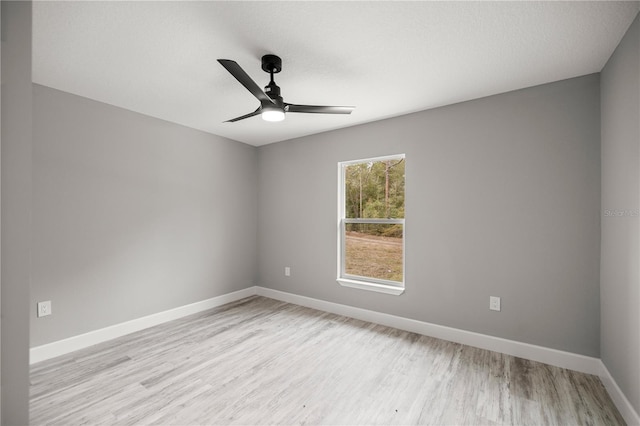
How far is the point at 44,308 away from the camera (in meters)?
2.56

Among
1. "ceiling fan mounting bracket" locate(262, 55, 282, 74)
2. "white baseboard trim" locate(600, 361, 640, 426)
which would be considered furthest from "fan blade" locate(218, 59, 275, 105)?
"white baseboard trim" locate(600, 361, 640, 426)

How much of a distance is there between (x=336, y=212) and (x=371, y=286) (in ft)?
3.47

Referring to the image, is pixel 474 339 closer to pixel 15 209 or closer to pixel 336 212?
pixel 336 212

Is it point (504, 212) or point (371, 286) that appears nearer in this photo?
point (504, 212)

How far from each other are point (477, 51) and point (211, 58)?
1.94 meters

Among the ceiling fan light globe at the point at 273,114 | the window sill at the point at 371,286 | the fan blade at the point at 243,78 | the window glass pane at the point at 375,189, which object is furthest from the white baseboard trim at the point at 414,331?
the fan blade at the point at 243,78

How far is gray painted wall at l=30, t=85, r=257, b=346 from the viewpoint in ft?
8.59

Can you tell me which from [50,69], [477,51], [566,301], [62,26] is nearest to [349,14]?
[477,51]

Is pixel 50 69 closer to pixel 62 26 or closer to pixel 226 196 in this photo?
pixel 62 26

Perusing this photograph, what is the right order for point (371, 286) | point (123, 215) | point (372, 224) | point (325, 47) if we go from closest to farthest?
point (325, 47) → point (123, 215) → point (371, 286) → point (372, 224)

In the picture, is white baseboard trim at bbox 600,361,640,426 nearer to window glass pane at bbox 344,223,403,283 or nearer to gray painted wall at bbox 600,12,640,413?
gray painted wall at bbox 600,12,640,413

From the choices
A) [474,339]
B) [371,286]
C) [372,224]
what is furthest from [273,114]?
[474,339]

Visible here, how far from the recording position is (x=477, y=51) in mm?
2031

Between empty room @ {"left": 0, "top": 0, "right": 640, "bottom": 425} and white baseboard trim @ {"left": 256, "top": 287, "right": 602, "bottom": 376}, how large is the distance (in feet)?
0.06
